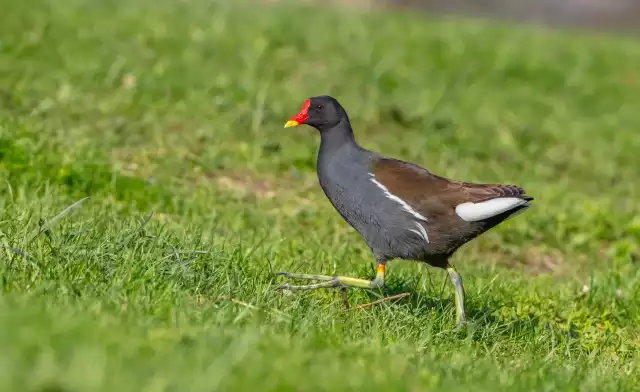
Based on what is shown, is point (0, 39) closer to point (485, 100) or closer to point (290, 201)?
point (290, 201)

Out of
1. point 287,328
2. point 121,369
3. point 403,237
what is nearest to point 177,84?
point 403,237

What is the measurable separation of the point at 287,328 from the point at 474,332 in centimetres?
128

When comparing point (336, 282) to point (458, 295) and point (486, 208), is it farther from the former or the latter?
point (486, 208)

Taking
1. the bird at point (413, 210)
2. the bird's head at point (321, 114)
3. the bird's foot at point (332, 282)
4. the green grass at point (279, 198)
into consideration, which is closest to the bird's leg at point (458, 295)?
the bird at point (413, 210)

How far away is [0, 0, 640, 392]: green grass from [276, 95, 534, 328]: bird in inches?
11.7

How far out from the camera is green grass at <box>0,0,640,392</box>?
400cm

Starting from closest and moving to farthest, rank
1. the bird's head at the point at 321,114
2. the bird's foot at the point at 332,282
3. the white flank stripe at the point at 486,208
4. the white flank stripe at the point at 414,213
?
the bird's foot at the point at 332,282, the white flank stripe at the point at 486,208, the white flank stripe at the point at 414,213, the bird's head at the point at 321,114

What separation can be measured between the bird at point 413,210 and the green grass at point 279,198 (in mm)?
298

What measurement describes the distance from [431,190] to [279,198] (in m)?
2.98

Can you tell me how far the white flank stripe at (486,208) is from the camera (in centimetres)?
558

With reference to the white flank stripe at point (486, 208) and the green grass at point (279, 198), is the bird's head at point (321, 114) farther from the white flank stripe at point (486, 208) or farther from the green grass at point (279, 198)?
the white flank stripe at point (486, 208)

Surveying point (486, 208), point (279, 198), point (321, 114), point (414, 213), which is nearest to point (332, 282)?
point (414, 213)

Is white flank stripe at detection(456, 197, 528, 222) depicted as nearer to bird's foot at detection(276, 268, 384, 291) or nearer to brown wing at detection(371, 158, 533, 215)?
brown wing at detection(371, 158, 533, 215)

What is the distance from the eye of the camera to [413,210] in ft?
18.7
